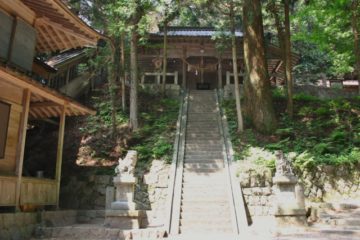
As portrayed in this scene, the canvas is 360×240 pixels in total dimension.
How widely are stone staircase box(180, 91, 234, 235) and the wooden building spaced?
172 inches

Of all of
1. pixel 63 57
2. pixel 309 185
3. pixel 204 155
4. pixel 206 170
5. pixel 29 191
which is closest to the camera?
pixel 29 191

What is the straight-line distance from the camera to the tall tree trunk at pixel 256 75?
58.6ft

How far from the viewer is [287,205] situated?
34.7 feet

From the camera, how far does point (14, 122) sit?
35.1 feet

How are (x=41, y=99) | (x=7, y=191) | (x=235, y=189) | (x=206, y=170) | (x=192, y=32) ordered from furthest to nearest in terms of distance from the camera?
(x=192, y=32)
(x=206, y=170)
(x=235, y=189)
(x=41, y=99)
(x=7, y=191)

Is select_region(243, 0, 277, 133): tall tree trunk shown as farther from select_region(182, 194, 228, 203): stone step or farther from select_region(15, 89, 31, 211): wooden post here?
select_region(15, 89, 31, 211): wooden post

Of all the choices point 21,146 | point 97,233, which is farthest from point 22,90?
point 97,233

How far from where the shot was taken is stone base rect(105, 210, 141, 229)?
35.1 feet

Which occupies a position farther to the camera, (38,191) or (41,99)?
(41,99)

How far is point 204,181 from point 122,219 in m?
3.91

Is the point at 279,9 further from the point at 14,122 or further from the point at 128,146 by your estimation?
the point at 14,122

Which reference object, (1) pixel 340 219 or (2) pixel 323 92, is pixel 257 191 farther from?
(2) pixel 323 92

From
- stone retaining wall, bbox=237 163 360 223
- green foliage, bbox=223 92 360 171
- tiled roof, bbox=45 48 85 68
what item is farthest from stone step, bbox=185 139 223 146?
tiled roof, bbox=45 48 85 68

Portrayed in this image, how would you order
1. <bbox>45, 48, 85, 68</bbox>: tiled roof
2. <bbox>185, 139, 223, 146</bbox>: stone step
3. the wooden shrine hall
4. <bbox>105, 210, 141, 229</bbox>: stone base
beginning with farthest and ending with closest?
1. the wooden shrine hall
2. <bbox>45, 48, 85, 68</bbox>: tiled roof
3. <bbox>185, 139, 223, 146</bbox>: stone step
4. <bbox>105, 210, 141, 229</bbox>: stone base
